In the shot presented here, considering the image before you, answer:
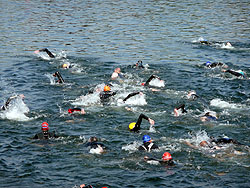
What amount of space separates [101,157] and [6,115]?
7326 mm

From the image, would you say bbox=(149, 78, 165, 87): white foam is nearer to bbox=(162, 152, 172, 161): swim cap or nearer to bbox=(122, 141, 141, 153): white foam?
bbox=(122, 141, 141, 153): white foam

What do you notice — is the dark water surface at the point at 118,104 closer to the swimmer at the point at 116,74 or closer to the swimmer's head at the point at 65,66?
the swimmer's head at the point at 65,66

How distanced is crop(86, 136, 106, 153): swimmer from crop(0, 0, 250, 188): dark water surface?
0.31m

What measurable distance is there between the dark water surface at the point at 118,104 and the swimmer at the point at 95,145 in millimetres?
309

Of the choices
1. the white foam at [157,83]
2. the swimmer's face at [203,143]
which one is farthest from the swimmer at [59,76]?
the swimmer's face at [203,143]

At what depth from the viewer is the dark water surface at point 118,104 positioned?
15156 mm

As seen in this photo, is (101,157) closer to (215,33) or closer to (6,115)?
(6,115)

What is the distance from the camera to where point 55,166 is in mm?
15727

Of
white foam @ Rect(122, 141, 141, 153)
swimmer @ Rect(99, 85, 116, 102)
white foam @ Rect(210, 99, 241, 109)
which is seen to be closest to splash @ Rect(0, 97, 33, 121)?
swimmer @ Rect(99, 85, 116, 102)

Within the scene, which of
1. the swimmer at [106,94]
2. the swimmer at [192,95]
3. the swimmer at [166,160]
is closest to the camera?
the swimmer at [166,160]

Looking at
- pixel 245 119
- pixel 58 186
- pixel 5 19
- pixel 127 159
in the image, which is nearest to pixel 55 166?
pixel 58 186

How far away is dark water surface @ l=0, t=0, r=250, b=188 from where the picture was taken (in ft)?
49.7

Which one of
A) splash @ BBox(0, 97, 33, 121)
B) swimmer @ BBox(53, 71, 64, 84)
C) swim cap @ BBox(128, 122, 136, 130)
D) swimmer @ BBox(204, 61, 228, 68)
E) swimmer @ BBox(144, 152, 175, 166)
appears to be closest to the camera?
swimmer @ BBox(144, 152, 175, 166)

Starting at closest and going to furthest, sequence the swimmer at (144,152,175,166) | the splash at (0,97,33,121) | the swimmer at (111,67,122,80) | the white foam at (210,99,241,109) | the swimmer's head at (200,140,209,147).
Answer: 1. the swimmer at (144,152,175,166)
2. the swimmer's head at (200,140,209,147)
3. the splash at (0,97,33,121)
4. the white foam at (210,99,241,109)
5. the swimmer at (111,67,122,80)
